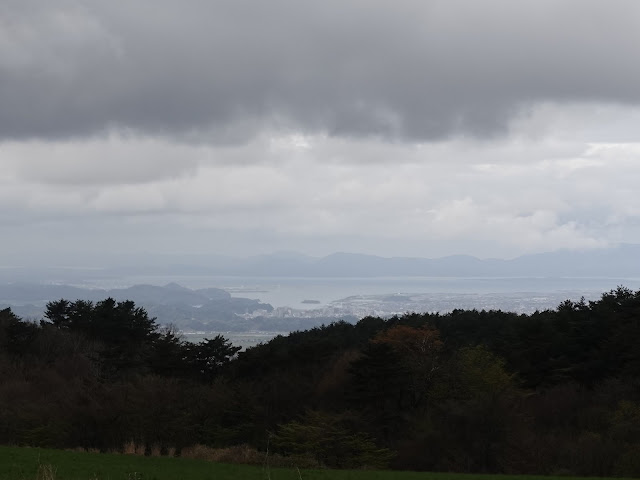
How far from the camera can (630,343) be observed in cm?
4778

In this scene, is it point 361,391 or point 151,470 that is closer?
point 151,470

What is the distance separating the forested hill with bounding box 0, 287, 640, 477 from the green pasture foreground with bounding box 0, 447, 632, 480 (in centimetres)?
596

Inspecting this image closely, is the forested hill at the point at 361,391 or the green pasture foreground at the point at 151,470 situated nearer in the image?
the green pasture foreground at the point at 151,470

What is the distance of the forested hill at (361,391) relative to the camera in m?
32.8

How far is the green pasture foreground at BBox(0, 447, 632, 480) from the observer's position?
20.8 m

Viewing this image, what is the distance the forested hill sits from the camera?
32844mm

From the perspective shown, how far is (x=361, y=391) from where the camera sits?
4678 cm

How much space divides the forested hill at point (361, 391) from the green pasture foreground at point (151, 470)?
596 centimetres

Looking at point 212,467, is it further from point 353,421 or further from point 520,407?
point 520,407

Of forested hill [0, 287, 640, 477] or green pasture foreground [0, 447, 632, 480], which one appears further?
forested hill [0, 287, 640, 477]

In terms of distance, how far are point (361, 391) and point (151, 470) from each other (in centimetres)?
2528

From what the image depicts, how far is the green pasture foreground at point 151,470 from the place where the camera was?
68.3ft

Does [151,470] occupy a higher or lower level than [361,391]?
lower

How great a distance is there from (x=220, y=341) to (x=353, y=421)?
25.7 m
